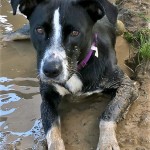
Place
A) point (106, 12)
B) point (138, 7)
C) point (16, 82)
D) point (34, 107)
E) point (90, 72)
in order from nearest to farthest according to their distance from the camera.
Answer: point (106, 12) < point (90, 72) < point (34, 107) < point (16, 82) < point (138, 7)

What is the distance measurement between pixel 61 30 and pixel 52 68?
384 millimetres

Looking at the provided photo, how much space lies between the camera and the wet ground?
4617mm

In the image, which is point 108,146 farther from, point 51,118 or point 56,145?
point 51,118

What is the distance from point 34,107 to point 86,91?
27.2 inches

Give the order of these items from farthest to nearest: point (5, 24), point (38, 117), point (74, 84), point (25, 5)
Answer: point (5, 24) < point (38, 117) < point (74, 84) < point (25, 5)

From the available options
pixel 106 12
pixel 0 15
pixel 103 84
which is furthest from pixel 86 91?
pixel 0 15

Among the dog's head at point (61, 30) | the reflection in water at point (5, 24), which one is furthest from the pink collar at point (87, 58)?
the reflection in water at point (5, 24)

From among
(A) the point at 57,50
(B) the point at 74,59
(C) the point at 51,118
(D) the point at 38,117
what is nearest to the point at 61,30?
(A) the point at 57,50

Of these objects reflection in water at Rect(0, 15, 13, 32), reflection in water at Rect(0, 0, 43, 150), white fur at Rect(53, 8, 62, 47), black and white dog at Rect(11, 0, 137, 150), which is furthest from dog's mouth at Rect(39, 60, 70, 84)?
reflection in water at Rect(0, 15, 13, 32)

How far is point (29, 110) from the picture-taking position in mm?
5246

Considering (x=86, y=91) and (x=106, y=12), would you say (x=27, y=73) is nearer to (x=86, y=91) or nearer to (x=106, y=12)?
(x=86, y=91)

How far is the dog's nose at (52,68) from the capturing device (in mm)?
4141

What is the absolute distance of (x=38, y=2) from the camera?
4582 mm

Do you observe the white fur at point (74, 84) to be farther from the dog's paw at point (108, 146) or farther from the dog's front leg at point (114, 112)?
the dog's paw at point (108, 146)
